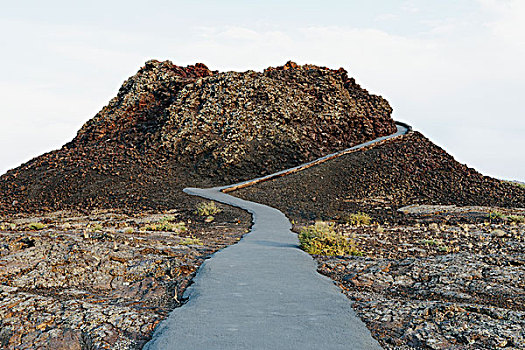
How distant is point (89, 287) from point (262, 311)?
3.47m

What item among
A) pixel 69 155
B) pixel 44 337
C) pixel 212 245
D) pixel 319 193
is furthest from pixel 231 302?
pixel 69 155

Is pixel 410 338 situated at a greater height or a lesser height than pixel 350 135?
lesser

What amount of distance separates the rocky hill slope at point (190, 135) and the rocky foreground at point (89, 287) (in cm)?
1345

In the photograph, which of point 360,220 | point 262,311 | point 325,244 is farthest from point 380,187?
point 262,311

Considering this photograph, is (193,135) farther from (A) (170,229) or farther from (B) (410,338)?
(B) (410,338)

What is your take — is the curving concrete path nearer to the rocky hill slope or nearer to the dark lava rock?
the dark lava rock

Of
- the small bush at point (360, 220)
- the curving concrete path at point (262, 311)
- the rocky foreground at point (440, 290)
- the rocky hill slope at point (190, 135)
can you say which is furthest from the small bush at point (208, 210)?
the curving concrete path at point (262, 311)

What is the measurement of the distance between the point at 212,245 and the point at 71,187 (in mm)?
19554

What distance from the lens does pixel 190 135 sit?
33219 mm

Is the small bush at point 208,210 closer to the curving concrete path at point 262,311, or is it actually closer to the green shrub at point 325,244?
the green shrub at point 325,244

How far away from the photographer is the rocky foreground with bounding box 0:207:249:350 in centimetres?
481

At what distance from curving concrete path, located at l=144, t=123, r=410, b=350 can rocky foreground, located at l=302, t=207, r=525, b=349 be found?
40 centimetres

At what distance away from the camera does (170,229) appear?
47.0ft

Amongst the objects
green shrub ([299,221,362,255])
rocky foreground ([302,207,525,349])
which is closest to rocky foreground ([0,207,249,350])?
green shrub ([299,221,362,255])
